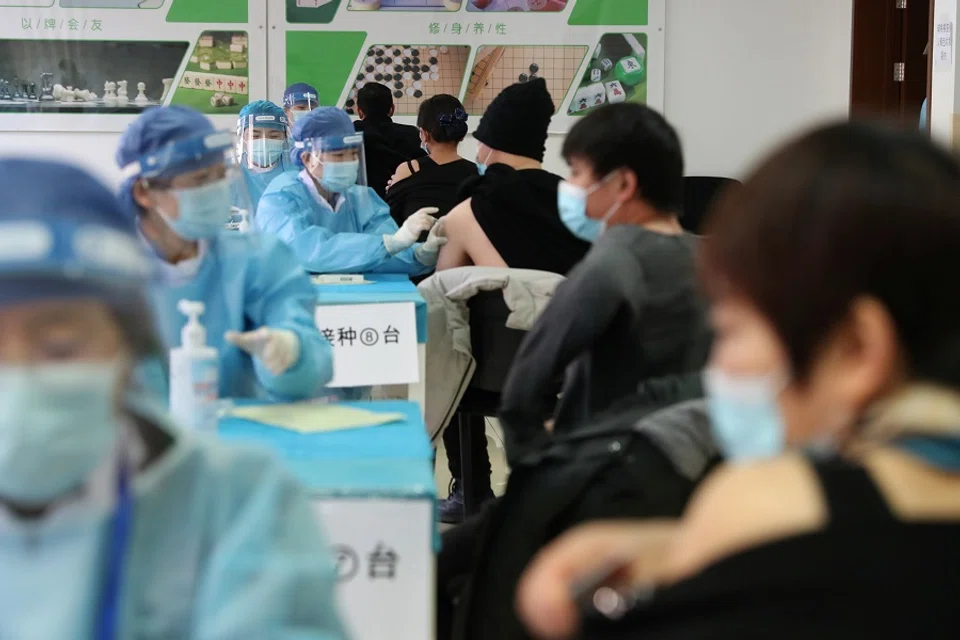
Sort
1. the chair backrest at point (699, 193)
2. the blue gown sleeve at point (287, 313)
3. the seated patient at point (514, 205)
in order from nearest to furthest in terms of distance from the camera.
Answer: the blue gown sleeve at point (287, 313), the seated patient at point (514, 205), the chair backrest at point (699, 193)

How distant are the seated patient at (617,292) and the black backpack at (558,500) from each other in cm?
16

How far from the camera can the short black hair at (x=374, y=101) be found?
5098 millimetres

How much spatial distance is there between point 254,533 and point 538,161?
2732 millimetres

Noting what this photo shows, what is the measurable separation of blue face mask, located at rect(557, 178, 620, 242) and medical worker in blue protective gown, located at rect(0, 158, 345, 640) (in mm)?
1383

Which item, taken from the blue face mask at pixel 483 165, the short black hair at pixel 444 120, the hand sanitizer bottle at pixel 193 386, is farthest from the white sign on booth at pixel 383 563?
the short black hair at pixel 444 120

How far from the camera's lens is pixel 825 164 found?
0.72 meters

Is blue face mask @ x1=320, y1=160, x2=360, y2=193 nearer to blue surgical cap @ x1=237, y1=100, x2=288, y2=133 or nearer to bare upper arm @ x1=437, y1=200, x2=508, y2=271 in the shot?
bare upper arm @ x1=437, y1=200, x2=508, y2=271

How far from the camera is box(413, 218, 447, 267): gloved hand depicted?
3.54 m

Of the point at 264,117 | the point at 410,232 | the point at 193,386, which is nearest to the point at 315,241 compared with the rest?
the point at 410,232

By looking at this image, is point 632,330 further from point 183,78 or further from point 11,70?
point 11,70

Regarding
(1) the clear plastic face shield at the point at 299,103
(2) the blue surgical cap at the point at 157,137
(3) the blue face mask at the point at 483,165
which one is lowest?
(3) the blue face mask at the point at 483,165

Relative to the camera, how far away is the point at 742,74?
6.12 m

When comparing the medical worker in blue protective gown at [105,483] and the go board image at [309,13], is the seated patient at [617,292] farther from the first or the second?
the go board image at [309,13]

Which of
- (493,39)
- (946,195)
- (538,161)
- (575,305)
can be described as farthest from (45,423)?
(493,39)
